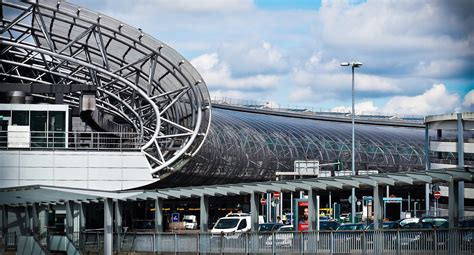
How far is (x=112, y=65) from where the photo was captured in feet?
287

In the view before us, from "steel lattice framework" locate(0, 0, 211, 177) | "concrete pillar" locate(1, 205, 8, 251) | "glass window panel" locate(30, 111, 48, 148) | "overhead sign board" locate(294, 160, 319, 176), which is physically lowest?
"concrete pillar" locate(1, 205, 8, 251)

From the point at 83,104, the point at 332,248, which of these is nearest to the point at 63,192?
the point at 332,248

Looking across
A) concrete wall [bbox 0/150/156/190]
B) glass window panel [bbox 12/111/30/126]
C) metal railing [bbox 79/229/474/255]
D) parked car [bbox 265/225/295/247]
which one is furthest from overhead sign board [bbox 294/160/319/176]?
parked car [bbox 265/225/295/247]

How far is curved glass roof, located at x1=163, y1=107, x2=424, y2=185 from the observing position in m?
129

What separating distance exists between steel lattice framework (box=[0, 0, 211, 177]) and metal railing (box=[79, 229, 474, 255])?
25.5 metres

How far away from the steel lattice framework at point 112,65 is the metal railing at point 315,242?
25520mm

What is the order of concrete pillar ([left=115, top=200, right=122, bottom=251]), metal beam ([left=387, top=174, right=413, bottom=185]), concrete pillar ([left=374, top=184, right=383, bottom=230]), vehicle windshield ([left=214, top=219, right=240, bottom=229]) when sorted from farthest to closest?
vehicle windshield ([left=214, top=219, right=240, bottom=229]) → concrete pillar ([left=115, top=200, right=122, bottom=251]) → concrete pillar ([left=374, top=184, right=383, bottom=230]) → metal beam ([left=387, top=174, right=413, bottom=185])

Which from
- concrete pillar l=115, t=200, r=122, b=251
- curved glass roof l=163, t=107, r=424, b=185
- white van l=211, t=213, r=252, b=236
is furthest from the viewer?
curved glass roof l=163, t=107, r=424, b=185

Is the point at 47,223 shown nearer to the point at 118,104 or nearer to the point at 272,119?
the point at 118,104

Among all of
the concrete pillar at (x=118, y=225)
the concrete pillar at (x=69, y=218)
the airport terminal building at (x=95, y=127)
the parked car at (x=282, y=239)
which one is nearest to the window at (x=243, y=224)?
the airport terminal building at (x=95, y=127)

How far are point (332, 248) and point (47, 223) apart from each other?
29.5 meters

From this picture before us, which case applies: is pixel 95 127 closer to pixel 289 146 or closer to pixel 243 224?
pixel 243 224

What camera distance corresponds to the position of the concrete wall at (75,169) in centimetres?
6975

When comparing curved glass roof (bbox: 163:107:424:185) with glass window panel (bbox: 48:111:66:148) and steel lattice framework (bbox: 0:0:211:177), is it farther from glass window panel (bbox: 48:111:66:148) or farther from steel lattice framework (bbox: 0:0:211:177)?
glass window panel (bbox: 48:111:66:148)
